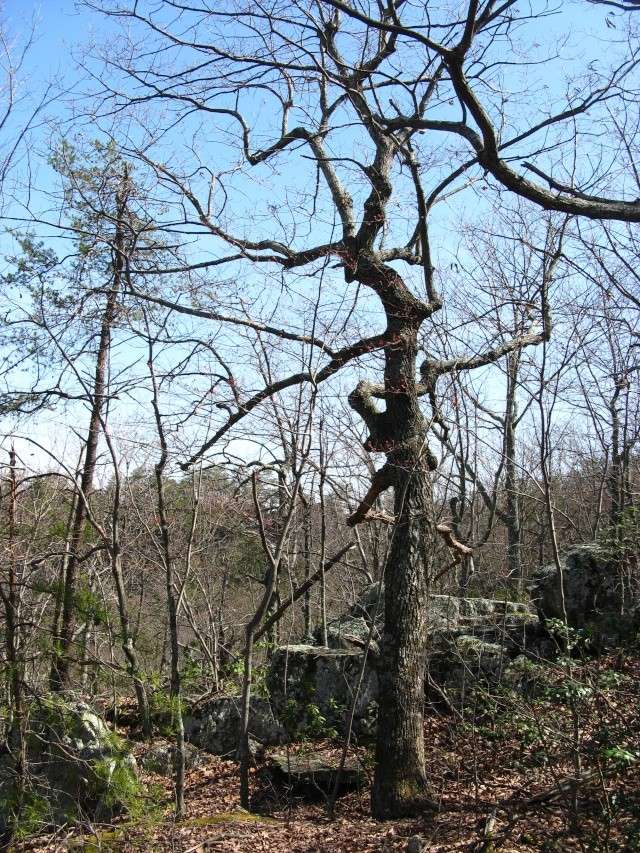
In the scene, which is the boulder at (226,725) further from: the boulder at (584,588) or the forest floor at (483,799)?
the boulder at (584,588)

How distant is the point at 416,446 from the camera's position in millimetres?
6414

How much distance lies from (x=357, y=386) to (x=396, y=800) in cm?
360

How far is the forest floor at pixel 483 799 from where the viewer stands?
13.0 feet

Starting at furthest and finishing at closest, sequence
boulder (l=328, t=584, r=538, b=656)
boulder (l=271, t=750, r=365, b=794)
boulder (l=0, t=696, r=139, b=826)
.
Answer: boulder (l=328, t=584, r=538, b=656)
boulder (l=271, t=750, r=365, b=794)
boulder (l=0, t=696, r=139, b=826)

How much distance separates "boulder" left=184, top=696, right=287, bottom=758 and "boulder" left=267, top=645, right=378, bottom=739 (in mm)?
180

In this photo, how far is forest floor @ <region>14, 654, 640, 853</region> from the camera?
3.96m

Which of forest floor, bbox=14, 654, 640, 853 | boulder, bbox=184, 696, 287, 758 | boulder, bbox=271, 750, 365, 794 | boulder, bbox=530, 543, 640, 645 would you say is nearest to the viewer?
forest floor, bbox=14, 654, 640, 853

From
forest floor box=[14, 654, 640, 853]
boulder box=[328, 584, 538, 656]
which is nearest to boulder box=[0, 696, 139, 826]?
forest floor box=[14, 654, 640, 853]

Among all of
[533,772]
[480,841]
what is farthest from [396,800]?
[480,841]

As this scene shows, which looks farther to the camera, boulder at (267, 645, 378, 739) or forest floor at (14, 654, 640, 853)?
boulder at (267, 645, 378, 739)

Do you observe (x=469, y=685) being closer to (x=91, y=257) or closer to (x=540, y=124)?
(x=540, y=124)

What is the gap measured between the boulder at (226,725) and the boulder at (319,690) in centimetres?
18

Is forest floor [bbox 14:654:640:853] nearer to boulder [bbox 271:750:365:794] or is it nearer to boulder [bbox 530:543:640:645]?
boulder [bbox 271:750:365:794]

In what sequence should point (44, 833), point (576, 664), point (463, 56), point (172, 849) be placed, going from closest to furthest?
point (463, 56) < point (576, 664) < point (172, 849) < point (44, 833)
